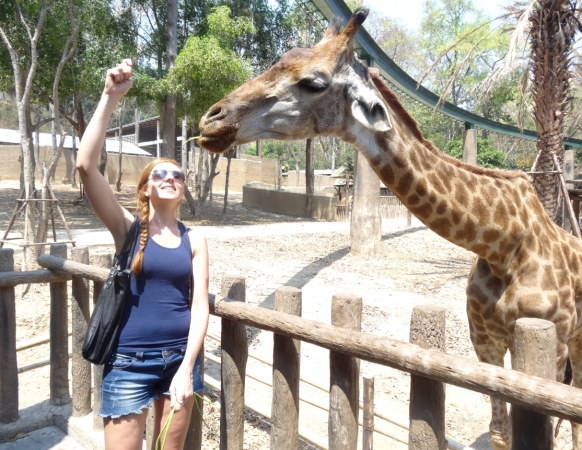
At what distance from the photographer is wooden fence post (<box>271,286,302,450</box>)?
2426 mm

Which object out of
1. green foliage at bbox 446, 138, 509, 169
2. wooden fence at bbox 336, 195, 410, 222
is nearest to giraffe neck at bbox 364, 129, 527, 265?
wooden fence at bbox 336, 195, 410, 222

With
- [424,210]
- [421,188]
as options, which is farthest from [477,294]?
[421,188]

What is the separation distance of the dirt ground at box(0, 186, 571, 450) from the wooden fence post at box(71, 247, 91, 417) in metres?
1.04

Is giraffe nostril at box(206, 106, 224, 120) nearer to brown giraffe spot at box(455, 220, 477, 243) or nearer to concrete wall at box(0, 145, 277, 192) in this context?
brown giraffe spot at box(455, 220, 477, 243)

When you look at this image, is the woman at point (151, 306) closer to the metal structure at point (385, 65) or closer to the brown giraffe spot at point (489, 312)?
the brown giraffe spot at point (489, 312)

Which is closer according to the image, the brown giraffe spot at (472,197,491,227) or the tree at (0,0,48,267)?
the brown giraffe spot at (472,197,491,227)

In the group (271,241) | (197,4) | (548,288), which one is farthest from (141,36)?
(548,288)

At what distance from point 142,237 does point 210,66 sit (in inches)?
441

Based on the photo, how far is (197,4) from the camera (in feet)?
52.8

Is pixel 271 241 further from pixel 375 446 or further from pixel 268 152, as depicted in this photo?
pixel 268 152

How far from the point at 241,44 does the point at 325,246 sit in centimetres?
889

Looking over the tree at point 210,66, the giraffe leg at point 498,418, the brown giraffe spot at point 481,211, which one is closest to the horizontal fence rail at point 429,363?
the brown giraffe spot at point 481,211

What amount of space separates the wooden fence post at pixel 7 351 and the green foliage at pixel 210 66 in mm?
9999

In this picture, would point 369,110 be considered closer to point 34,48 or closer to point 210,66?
point 34,48
